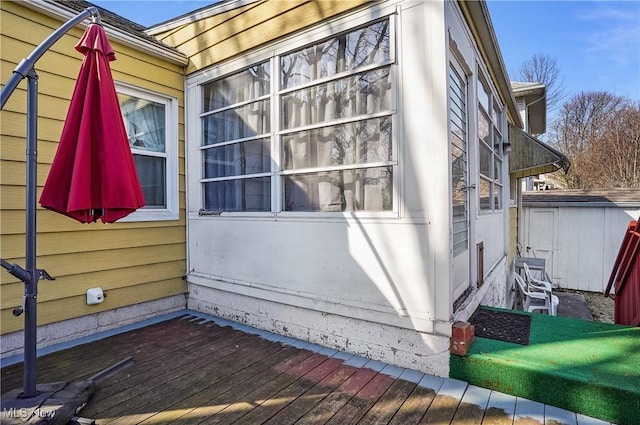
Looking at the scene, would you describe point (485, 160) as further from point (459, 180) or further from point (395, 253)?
point (395, 253)

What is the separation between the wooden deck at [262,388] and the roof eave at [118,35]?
2.83 metres

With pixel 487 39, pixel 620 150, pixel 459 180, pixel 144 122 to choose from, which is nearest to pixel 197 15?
pixel 144 122

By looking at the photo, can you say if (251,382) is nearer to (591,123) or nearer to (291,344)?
(291,344)

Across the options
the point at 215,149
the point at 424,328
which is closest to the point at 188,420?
the point at 424,328

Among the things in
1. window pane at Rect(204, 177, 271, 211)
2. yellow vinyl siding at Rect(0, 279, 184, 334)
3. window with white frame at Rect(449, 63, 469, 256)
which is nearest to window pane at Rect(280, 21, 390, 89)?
window with white frame at Rect(449, 63, 469, 256)

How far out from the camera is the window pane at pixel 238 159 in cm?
329

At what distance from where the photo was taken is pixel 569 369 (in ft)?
6.50

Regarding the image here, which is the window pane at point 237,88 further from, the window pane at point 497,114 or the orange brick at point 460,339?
the window pane at point 497,114

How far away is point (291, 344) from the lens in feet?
9.49

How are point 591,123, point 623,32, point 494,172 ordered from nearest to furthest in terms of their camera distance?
point 494,172 < point 623,32 < point 591,123

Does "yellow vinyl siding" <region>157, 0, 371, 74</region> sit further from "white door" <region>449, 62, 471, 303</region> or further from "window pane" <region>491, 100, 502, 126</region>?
"window pane" <region>491, 100, 502, 126</region>

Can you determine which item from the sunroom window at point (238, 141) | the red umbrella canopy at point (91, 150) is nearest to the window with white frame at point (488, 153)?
the sunroom window at point (238, 141)

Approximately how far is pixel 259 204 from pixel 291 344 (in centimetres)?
133

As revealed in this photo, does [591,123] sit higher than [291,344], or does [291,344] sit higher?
[591,123]
